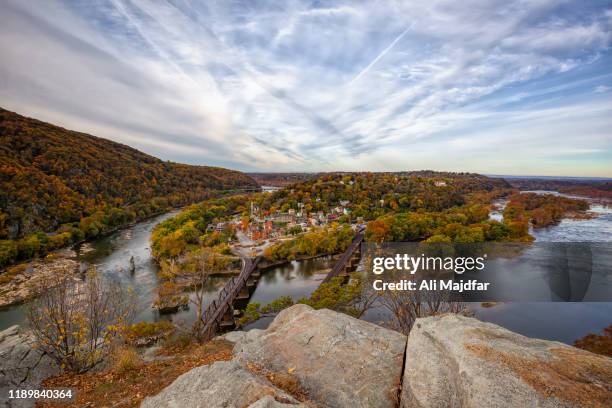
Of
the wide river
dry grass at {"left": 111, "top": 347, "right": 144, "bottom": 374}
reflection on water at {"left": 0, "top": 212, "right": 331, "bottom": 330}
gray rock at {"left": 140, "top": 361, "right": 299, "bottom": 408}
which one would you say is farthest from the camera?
reflection on water at {"left": 0, "top": 212, "right": 331, "bottom": 330}

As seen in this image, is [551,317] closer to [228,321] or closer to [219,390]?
[228,321]

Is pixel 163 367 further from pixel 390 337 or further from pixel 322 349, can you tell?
pixel 390 337

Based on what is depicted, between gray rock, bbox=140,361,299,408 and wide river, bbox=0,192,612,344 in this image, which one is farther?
wide river, bbox=0,192,612,344

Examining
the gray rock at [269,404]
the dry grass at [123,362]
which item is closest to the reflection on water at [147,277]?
the dry grass at [123,362]

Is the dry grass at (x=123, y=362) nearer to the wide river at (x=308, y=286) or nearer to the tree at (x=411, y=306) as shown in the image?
the wide river at (x=308, y=286)

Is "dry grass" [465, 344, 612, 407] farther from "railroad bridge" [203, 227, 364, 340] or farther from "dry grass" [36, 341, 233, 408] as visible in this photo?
"railroad bridge" [203, 227, 364, 340]

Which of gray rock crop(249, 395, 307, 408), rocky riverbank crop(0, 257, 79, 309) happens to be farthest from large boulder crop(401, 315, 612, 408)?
rocky riverbank crop(0, 257, 79, 309)
